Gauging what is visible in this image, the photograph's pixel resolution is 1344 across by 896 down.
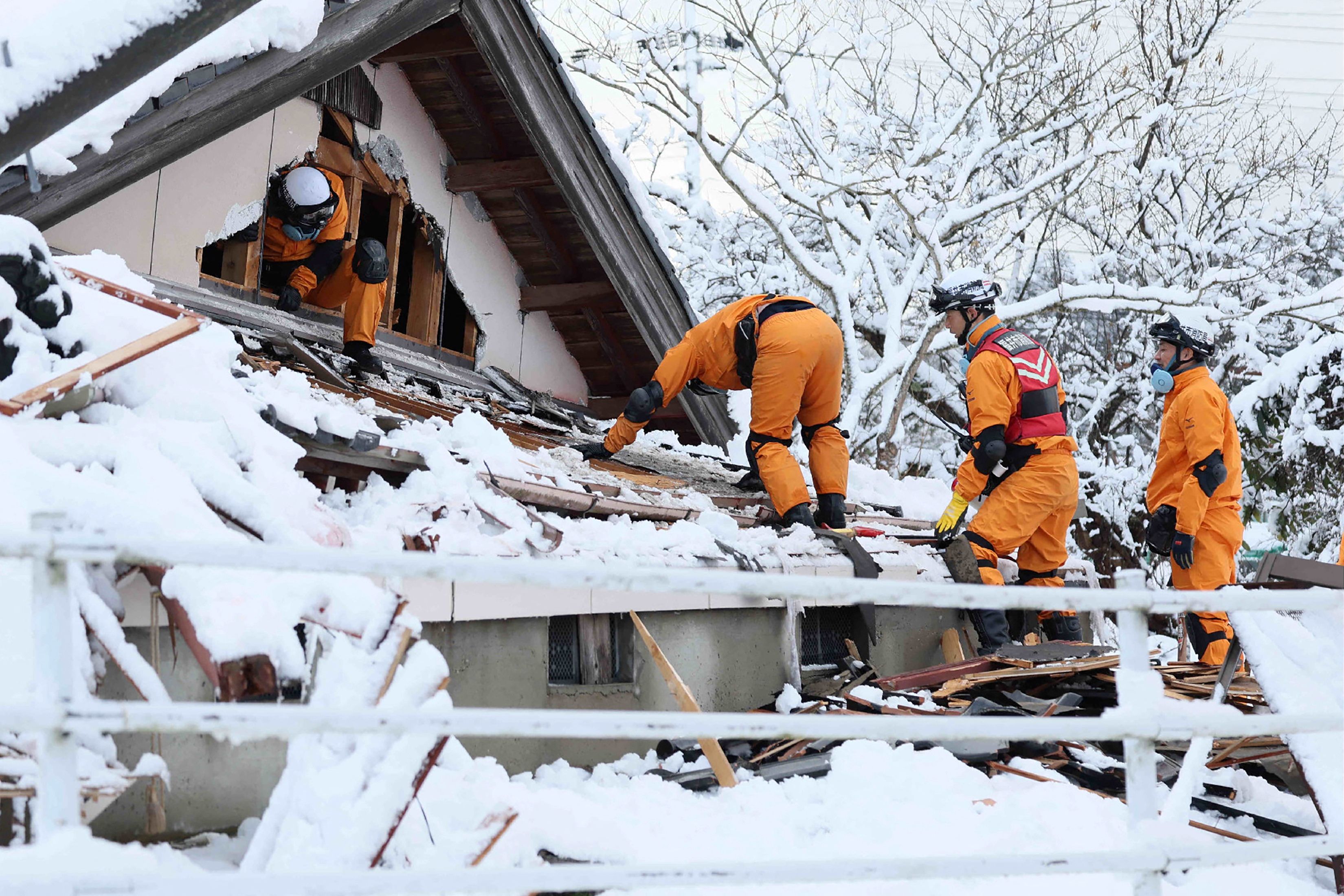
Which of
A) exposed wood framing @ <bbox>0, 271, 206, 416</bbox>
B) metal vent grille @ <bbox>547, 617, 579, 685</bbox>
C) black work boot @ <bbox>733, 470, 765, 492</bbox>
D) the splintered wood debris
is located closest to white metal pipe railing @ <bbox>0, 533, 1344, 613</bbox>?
exposed wood framing @ <bbox>0, 271, 206, 416</bbox>

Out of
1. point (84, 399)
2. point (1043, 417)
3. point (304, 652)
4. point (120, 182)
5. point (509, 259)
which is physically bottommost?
point (304, 652)

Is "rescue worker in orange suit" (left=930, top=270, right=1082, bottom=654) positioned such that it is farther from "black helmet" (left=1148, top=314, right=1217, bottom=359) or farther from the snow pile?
the snow pile

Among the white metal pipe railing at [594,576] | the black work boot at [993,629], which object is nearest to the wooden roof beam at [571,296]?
the black work boot at [993,629]

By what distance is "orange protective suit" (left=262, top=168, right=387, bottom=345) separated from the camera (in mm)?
6207

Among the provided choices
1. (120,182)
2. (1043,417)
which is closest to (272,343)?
(120,182)

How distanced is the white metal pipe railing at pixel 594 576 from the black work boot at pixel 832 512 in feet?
13.5

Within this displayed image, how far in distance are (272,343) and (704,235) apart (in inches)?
454

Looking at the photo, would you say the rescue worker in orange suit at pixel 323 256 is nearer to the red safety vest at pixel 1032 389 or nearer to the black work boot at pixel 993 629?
the red safety vest at pixel 1032 389

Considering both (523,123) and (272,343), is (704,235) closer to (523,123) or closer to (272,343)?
(523,123)

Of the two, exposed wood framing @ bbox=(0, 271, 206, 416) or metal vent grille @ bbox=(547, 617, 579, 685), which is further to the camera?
metal vent grille @ bbox=(547, 617, 579, 685)

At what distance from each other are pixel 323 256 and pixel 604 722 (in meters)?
5.20

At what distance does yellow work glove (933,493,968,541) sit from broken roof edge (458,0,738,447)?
230 cm

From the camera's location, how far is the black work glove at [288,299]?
633 centimetres

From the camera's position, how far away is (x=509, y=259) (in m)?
7.96
